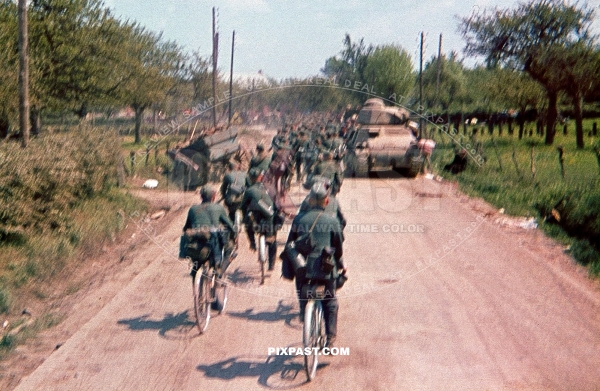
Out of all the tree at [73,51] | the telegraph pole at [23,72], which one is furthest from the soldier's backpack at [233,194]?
the tree at [73,51]

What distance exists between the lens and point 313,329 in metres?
6.21

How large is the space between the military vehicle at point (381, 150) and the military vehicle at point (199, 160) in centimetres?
443

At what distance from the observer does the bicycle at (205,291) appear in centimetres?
746

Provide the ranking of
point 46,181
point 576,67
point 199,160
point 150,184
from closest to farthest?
point 46,181 < point 199,160 < point 150,184 < point 576,67

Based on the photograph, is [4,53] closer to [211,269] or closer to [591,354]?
[211,269]

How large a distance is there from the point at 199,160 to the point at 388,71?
18.5 meters

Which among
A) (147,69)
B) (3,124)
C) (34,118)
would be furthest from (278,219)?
(147,69)

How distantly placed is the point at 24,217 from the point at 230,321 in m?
5.93

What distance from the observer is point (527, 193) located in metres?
15.7

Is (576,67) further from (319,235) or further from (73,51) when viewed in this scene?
(319,235)

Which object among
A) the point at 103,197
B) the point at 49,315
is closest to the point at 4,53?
the point at 103,197

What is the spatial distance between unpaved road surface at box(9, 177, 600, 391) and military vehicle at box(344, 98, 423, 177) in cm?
1012

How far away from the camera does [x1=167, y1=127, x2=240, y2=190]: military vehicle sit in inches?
814

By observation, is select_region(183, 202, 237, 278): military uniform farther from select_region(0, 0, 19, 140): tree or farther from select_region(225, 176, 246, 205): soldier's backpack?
select_region(0, 0, 19, 140): tree
